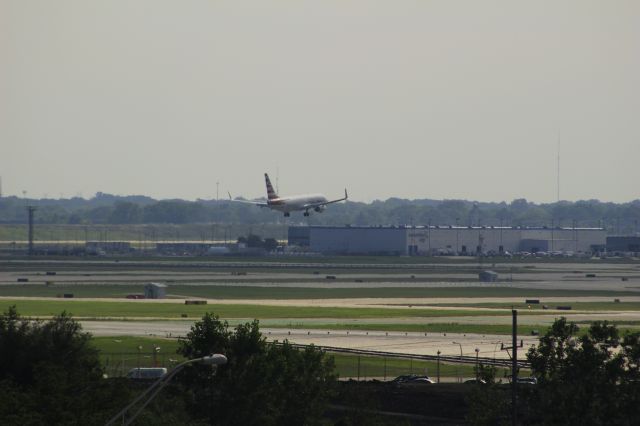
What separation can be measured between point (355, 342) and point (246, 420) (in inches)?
2425

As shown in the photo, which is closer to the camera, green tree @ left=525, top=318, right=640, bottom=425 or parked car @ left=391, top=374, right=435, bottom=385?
green tree @ left=525, top=318, right=640, bottom=425

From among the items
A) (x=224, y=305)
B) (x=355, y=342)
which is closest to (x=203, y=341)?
(x=355, y=342)

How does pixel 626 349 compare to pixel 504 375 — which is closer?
pixel 626 349

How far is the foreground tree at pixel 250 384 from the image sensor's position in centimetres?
8300

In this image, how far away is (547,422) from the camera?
78562 millimetres

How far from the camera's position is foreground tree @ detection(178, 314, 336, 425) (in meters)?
83.0

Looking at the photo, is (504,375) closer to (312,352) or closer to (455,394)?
(455,394)

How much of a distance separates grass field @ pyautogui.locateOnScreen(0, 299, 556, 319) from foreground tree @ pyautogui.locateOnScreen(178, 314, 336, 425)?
272 ft

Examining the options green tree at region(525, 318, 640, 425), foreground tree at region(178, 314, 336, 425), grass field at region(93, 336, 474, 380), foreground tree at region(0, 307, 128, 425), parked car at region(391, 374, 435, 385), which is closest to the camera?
foreground tree at region(0, 307, 128, 425)

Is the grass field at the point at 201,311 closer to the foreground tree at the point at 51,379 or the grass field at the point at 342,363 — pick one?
the grass field at the point at 342,363

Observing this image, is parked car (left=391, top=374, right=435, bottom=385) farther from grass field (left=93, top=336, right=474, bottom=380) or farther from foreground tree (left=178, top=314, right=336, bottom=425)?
foreground tree (left=178, top=314, right=336, bottom=425)

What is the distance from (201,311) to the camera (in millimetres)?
183375

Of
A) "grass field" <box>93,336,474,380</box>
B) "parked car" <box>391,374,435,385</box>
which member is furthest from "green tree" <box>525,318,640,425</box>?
"grass field" <box>93,336,474,380</box>

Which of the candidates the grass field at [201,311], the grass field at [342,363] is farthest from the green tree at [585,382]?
the grass field at [201,311]
